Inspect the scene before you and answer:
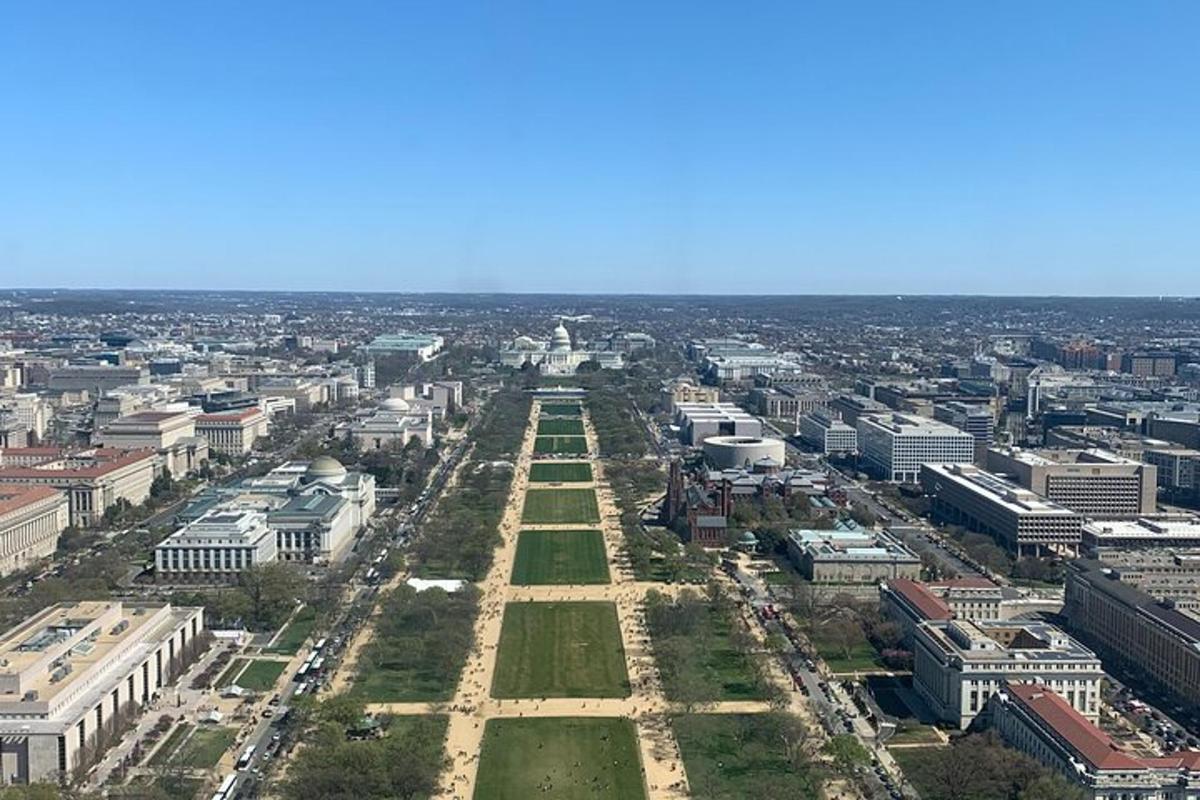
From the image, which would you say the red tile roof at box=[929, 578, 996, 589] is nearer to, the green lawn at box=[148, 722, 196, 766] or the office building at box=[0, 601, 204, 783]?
the green lawn at box=[148, 722, 196, 766]

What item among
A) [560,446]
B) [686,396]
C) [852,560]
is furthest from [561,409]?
[852,560]

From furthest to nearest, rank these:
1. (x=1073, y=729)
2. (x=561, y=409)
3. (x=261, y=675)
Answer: (x=561, y=409) < (x=261, y=675) < (x=1073, y=729)

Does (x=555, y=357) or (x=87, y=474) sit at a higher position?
(x=555, y=357)

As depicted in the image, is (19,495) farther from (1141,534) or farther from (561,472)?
(1141,534)

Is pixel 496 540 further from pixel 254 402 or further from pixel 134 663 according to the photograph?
pixel 254 402

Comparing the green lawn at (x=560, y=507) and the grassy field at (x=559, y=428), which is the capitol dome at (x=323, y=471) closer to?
the green lawn at (x=560, y=507)

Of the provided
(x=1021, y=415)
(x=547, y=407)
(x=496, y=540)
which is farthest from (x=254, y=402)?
(x=1021, y=415)
